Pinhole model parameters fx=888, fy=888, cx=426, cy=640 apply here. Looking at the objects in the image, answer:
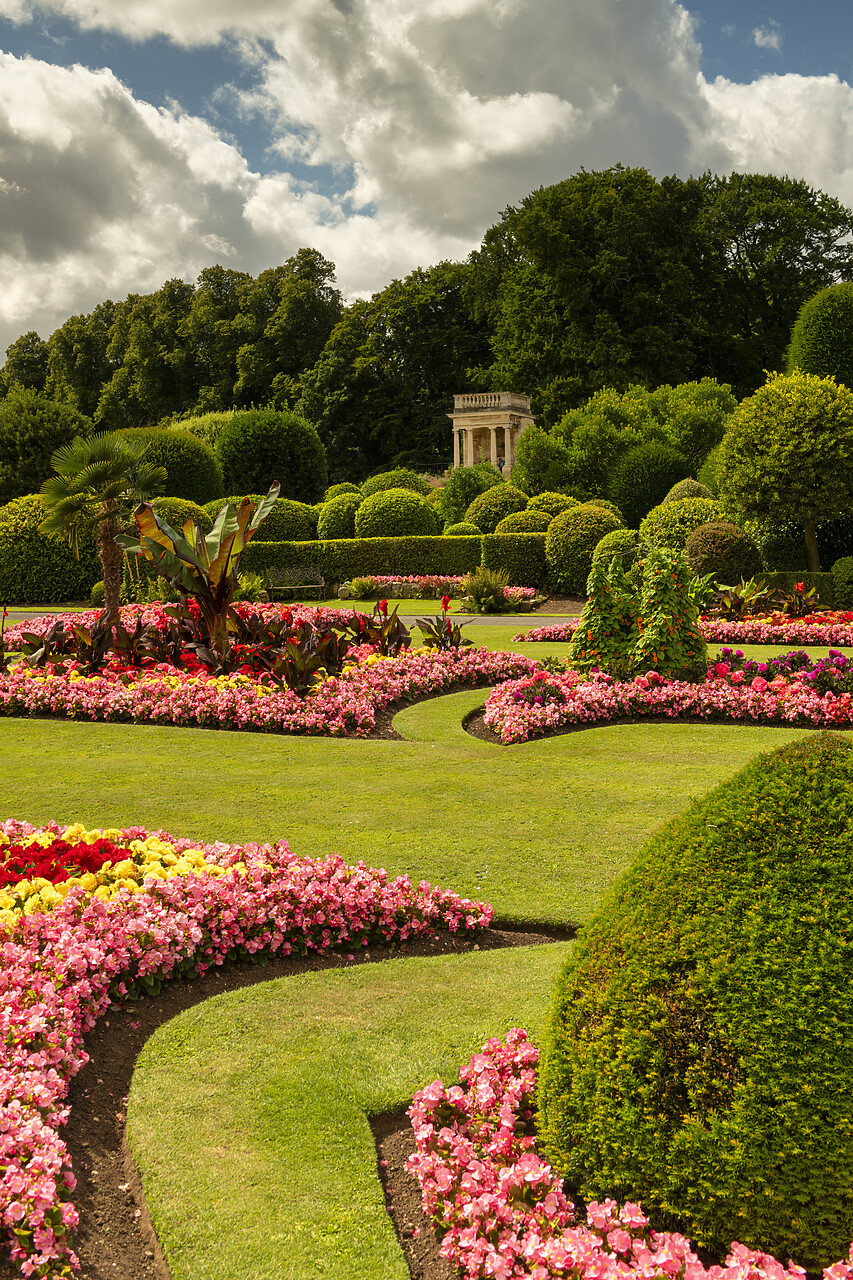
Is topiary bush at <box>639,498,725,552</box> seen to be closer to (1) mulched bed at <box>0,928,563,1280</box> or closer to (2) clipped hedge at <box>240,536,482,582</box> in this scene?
(2) clipped hedge at <box>240,536,482,582</box>

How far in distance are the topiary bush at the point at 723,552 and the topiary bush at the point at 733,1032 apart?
17232 millimetres

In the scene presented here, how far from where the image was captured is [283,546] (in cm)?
2708

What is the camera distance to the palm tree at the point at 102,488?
46.3 ft

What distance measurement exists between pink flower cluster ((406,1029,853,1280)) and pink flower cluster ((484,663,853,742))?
6.10 metres

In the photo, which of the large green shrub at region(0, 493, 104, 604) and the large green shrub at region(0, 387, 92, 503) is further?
the large green shrub at region(0, 387, 92, 503)

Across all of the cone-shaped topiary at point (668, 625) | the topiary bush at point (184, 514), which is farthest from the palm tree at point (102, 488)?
the cone-shaped topiary at point (668, 625)

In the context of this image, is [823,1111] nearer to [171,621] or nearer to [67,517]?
[171,621]

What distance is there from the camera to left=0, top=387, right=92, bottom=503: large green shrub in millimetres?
30436

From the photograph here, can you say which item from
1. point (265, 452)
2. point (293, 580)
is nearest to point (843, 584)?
point (293, 580)

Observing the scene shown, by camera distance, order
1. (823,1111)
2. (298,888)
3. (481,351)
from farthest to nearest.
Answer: (481,351)
(298,888)
(823,1111)

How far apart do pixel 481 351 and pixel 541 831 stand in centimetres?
5019

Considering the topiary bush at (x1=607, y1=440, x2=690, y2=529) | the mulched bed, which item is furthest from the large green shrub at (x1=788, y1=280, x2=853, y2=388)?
the mulched bed

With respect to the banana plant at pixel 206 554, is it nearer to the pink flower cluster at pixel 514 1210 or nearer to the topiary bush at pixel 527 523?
the pink flower cluster at pixel 514 1210

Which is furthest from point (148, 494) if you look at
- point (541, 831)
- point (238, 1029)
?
point (238, 1029)
